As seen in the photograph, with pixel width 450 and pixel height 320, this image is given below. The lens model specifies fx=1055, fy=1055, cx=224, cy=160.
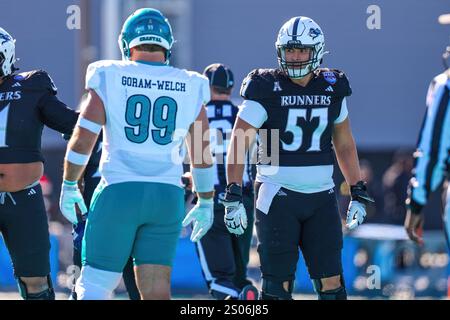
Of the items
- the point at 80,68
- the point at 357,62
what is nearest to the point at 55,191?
the point at 80,68

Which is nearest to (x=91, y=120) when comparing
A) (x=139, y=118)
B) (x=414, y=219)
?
(x=139, y=118)

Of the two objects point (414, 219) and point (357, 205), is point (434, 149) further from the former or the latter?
point (357, 205)

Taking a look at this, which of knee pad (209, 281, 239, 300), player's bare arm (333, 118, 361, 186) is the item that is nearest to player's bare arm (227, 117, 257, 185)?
player's bare arm (333, 118, 361, 186)

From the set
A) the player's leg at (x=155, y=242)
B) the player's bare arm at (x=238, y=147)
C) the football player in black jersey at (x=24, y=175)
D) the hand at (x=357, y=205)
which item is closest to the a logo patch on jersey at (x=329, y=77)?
the player's bare arm at (x=238, y=147)

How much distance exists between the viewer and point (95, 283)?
596cm

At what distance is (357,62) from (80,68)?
506 centimetres

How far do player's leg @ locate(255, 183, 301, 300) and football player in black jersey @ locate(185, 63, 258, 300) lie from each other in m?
1.51

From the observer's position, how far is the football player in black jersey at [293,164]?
22.1ft

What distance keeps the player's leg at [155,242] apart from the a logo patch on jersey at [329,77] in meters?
1.42

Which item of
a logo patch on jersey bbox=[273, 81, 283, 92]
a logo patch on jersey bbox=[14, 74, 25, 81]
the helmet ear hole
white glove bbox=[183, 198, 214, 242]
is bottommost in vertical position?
white glove bbox=[183, 198, 214, 242]

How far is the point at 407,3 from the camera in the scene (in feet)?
60.8

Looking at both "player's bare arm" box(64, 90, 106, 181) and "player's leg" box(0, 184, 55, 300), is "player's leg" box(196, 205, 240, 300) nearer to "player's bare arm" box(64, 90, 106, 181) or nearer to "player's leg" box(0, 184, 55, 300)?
"player's leg" box(0, 184, 55, 300)

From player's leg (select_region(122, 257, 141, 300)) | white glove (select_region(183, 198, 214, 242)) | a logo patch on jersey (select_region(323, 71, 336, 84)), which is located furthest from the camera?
player's leg (select_region(122, 257, 141, 300))

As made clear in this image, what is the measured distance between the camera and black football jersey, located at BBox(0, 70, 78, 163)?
22.6 ft
